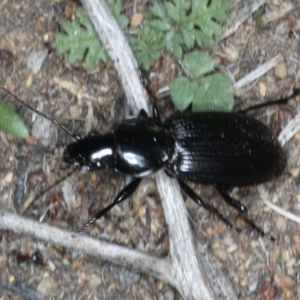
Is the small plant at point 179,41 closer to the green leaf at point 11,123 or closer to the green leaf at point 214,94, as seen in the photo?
the green leaf at point 214,94

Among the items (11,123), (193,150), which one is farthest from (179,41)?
(11,123)

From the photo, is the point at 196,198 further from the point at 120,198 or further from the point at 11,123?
the point at 11,123

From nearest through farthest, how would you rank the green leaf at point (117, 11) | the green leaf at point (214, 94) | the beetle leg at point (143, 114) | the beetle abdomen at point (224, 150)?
the beetle abdomen at point (224, 150), the beetle leg at point (143, 114), the green leaf at point (214, 94), the green leaf at point (117, 11)

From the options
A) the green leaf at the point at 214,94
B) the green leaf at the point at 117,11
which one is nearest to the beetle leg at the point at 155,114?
the green leaf at the point at 214,94

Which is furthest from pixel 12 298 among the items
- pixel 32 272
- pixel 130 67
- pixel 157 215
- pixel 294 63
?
pixel 294 63

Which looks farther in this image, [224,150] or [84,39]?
[84,39]

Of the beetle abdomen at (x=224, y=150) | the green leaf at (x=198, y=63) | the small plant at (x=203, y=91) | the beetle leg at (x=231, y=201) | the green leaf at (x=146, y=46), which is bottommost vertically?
the beetle leg at (x=231, y=201)

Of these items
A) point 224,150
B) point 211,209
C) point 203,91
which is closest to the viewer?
point 224,150
